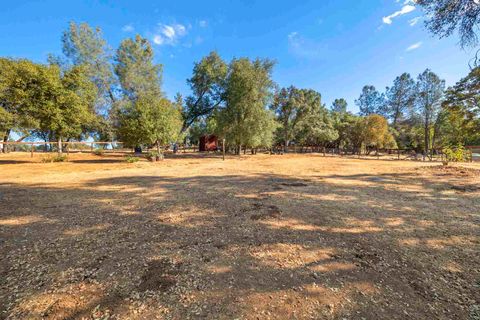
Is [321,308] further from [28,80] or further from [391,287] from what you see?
[28,80]

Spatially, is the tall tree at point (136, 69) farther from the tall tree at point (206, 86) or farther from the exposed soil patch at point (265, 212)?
the exposed soil patch at point (265, 212)

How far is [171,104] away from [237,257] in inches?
968

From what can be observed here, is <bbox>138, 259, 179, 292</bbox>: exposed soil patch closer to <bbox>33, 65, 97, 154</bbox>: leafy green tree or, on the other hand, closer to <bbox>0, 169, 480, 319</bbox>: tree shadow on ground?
<bbox>0, 169, 480, 319</bbox>: tree shadow on ground

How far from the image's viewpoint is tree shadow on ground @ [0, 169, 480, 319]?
2.48m

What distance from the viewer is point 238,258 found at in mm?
3418

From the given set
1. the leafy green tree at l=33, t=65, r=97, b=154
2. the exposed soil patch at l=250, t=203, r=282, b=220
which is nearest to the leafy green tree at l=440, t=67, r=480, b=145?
the exposed soil patch at l=250, t=203, r=282, b=220

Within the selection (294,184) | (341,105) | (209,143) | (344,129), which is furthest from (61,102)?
(341,105)

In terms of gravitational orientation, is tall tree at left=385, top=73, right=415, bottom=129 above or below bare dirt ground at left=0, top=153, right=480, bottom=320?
above

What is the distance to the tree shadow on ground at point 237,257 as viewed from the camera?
248cm

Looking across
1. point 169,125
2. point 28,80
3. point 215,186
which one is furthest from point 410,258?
point 28,80

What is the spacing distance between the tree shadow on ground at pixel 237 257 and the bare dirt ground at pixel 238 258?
0.02m

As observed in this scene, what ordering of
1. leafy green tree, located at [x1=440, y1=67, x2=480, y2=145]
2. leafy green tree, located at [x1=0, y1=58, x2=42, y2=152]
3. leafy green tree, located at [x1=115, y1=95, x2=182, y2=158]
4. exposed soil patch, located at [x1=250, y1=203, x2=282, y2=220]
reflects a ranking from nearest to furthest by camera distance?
exposed soil patch, located at [x1=250, y1=203, x2=282, y2=220] → leafy green tree, located at [x1=440, y1=67, x2=480, y2=145] → leafy green tree, located at [x1=0, y1=58, x2=42, y2=152] → leafy green tree, located at [x1=115, y1=95, x2=182, y2=158]

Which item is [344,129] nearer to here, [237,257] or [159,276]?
[237,257]

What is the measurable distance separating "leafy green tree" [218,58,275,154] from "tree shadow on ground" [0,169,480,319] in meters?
21.0
